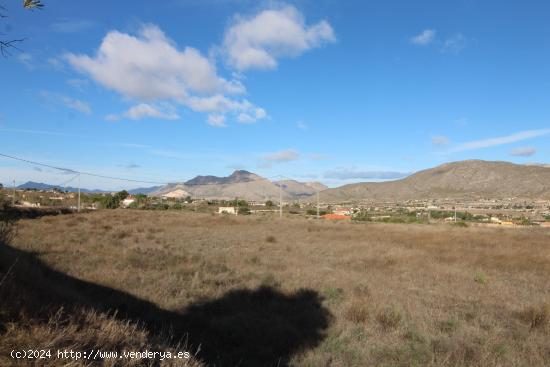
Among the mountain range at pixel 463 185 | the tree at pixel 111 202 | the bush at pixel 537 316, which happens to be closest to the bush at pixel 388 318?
the bush at pixel 537 316

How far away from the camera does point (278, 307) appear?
7988 millimetres

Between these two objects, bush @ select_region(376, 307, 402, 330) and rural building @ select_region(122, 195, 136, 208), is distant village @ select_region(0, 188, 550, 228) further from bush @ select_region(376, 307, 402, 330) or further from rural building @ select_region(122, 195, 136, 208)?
bush @ select_region(376, 307, 402, 330)

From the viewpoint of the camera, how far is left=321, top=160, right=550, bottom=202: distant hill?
9081 cm

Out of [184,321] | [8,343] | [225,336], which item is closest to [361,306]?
[225,336]

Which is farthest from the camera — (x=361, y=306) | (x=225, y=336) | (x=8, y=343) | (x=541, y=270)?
(x=541, y=270)

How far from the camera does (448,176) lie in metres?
114

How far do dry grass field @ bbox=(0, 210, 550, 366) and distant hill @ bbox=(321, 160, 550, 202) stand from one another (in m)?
86.4

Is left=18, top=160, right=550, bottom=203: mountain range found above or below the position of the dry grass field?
above

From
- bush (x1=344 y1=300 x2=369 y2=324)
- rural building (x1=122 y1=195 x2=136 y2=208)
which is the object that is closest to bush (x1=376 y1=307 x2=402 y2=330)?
bush (x1=344 y1=300 x2=369 y2=324)

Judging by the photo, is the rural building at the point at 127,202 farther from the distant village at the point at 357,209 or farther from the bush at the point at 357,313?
the bush at the point at 357,313

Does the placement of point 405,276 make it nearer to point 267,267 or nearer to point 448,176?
point 267,267

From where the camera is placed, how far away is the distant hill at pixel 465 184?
90.8m

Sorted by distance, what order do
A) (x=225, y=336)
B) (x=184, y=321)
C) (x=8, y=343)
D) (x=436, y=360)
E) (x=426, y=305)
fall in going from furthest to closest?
(x=426, y=305) → (x=184, y=321) → (x=225, y=336) → (x=436, y=360) → (x=8, y=343)

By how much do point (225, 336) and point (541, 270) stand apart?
497 inches
